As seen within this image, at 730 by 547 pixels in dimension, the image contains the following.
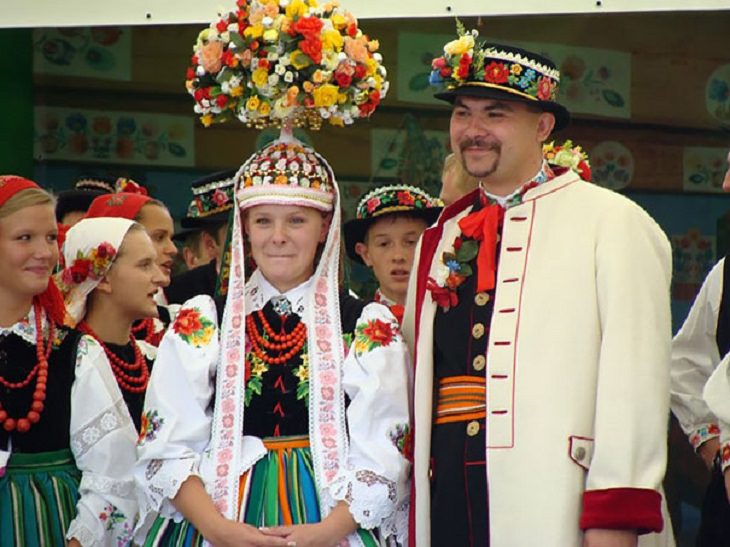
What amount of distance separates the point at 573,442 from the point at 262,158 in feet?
4.03

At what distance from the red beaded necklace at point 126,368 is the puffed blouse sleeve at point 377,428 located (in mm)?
978

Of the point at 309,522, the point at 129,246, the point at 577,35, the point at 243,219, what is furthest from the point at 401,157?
the point at 309,522

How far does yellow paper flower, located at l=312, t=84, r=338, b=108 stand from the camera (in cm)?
423

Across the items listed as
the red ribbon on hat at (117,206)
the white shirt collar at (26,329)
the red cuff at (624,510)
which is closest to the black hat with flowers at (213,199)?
the red ribbon on hat at (117,206)

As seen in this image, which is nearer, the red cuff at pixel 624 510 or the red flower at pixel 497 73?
the red cuff at pixel 624 510

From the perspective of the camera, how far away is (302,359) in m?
4.27

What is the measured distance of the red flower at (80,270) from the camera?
5078mm

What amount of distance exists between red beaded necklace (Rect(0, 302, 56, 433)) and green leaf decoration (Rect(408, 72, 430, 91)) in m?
2.93

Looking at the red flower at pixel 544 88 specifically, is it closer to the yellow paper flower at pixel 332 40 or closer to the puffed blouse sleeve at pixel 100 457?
the yellow paper flower at pixel 332 40

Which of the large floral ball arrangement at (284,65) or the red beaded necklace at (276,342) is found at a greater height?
the large floral ball arrangement at (284,65)

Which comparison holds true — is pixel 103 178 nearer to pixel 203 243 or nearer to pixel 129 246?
pixel 203 243

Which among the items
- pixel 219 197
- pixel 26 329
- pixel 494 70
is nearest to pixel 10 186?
pixel 26 329

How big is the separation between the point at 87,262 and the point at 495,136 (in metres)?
A: 1.60

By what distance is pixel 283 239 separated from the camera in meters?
4.30
